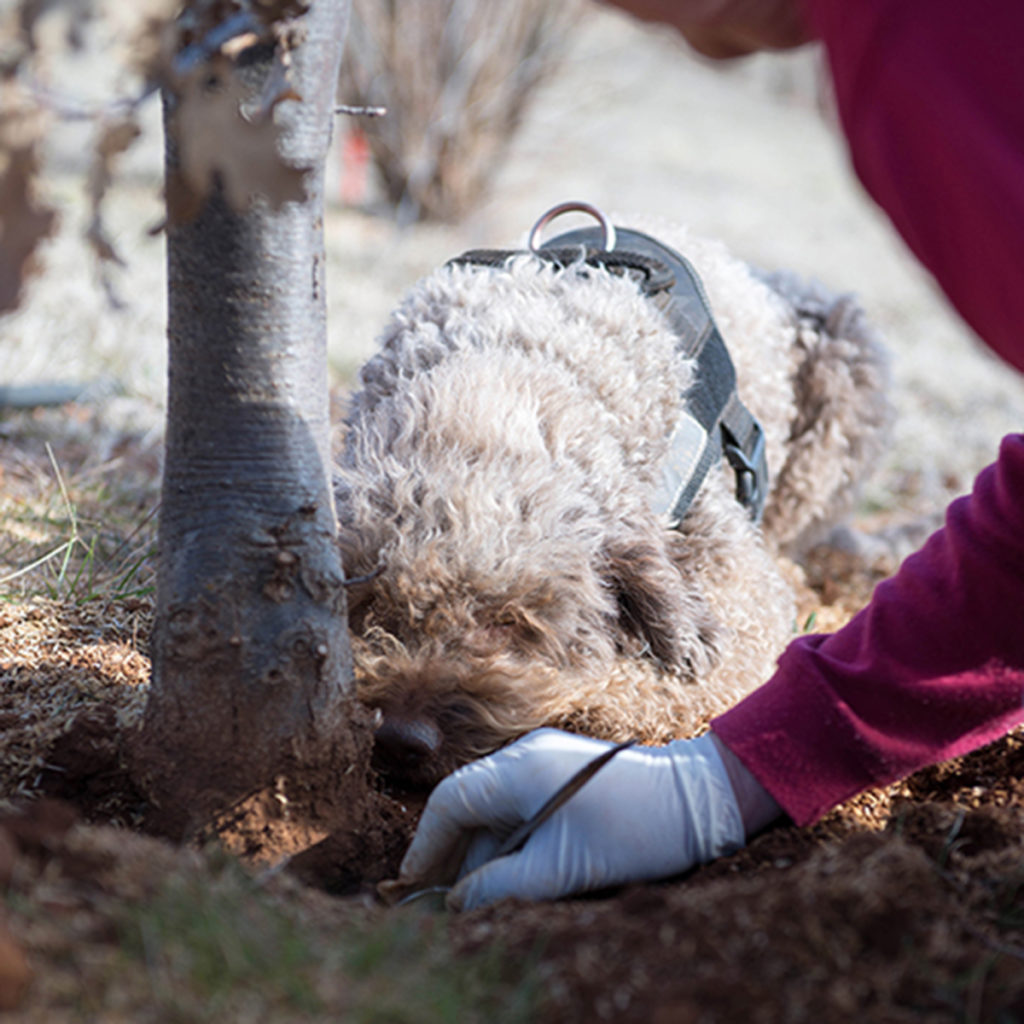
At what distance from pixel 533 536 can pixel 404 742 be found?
0.55 meters

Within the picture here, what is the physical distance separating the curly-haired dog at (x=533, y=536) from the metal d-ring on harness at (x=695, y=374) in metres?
0.05

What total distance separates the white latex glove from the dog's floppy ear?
73cm

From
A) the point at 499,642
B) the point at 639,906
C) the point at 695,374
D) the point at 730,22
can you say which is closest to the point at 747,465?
the point at 695,374

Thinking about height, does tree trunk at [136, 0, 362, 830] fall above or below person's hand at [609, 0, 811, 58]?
below

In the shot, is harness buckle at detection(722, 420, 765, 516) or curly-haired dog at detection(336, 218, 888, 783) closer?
curly-haired dog at detection(336, 218, 888, 783)

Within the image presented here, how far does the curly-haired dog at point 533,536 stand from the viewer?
2254mm

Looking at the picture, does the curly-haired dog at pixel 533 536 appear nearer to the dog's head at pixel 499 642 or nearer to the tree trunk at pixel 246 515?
the dog's head at pixel 499 642

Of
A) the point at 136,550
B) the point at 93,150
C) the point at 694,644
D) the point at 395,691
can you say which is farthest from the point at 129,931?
the point at 136,550

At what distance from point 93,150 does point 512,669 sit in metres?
1.36

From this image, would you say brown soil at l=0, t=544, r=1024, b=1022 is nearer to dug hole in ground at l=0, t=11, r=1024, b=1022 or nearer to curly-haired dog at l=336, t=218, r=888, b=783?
dug hole in ground at l=0, t=11, r=1024, b=1022

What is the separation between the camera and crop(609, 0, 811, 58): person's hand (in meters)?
1.40

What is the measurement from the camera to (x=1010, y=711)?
5.94 ft

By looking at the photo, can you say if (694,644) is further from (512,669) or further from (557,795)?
(557,795)

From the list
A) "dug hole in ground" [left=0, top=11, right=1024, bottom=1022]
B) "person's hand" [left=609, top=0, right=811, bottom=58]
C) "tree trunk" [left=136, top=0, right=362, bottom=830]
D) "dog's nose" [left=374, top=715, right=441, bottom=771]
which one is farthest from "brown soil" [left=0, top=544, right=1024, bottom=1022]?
"person's hand" [left=609, top=0, right=811, bottom=58]
